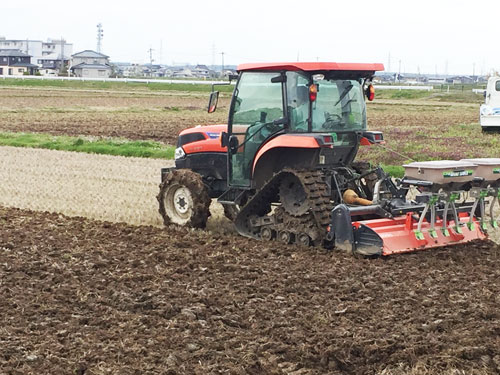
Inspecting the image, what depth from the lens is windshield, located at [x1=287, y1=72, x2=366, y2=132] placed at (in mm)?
10555

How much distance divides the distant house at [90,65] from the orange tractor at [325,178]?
122 meters

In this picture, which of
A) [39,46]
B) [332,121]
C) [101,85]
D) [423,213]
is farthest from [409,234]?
[39,46]

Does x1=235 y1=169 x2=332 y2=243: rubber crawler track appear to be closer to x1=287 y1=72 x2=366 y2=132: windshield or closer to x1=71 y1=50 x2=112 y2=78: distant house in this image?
x1=287 y1=72 x2=366 y2=132: windshield

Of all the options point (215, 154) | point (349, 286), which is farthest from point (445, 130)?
point (349, 286)

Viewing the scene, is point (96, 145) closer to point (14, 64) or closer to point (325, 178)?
point (325, 178)

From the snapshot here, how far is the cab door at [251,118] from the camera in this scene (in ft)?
35.4

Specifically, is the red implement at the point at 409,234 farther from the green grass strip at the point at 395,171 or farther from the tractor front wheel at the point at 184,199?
the green grass strip at the point at 395,171

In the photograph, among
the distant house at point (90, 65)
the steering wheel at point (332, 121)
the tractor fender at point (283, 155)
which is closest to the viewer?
the tractor fender at point (283, 155)

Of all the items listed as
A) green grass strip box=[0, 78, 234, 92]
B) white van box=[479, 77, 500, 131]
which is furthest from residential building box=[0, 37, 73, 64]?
white van box=[479, 77, 500, 131]

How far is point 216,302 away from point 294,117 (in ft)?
10.7

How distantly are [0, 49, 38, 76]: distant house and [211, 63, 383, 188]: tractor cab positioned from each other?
115100 millimetres

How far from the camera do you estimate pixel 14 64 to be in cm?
12688

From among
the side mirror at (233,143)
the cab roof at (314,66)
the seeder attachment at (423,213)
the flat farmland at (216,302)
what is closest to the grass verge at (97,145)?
the flat farmland at (216,302)

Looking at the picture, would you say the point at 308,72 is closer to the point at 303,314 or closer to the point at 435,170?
the point at 435,170
